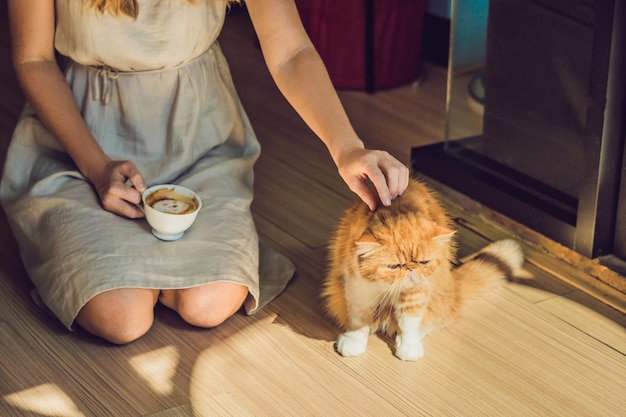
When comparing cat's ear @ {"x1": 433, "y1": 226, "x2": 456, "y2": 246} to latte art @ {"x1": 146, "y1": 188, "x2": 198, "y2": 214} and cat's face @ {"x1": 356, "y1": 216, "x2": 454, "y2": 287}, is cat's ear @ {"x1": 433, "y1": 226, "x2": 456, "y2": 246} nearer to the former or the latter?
cat's face @ {"x1": 356, "y1": 216, "x2": 454, "y2": 287}

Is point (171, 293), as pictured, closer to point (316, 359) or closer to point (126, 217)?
point (126, 217)

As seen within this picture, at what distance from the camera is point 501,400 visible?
1.61m

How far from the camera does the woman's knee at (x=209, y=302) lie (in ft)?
5.76

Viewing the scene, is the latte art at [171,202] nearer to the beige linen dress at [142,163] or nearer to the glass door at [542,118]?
the beige linen dress at [142,163]

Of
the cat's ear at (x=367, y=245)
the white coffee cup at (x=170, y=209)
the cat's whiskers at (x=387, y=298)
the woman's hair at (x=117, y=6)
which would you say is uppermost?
the woman's hair at (x=117, y=6)

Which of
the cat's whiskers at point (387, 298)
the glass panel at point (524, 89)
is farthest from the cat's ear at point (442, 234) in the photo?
the glass panel at point (524, 89)

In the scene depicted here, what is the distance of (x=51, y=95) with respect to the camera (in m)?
1.83

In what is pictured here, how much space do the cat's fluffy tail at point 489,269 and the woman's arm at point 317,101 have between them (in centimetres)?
32

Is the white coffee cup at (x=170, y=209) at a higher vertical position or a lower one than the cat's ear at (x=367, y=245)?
lower

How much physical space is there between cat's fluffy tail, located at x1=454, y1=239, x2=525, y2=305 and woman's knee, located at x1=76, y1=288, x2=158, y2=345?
61 centimetres

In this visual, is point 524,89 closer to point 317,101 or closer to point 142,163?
point 317,101

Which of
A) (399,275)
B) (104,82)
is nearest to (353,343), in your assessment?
(399,275)

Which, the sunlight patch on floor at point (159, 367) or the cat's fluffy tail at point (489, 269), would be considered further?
the cat's fluffy tail at point (489, 269)

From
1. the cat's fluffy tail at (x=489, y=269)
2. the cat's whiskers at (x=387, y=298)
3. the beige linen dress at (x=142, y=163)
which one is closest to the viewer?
the cat's whiskers at (x=387, y=298)
